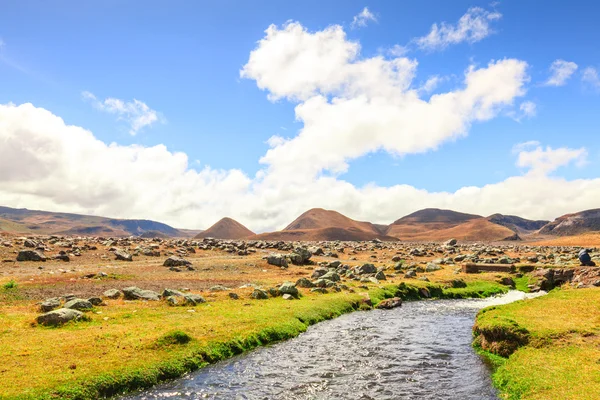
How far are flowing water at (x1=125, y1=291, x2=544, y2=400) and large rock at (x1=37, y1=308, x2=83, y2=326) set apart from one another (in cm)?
1085

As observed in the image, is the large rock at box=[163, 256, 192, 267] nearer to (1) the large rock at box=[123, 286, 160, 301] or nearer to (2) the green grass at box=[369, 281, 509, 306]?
(1) the large rock at box=[123, 286, 160, 301]

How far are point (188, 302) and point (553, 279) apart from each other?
49267mm

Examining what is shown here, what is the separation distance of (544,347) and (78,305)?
3107cm

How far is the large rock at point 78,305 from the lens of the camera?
1126 inches

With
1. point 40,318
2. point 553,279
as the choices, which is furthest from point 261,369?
point 553,279

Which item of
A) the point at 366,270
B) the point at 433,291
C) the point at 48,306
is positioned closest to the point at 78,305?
the point at 48,306

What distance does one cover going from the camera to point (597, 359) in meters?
18.5

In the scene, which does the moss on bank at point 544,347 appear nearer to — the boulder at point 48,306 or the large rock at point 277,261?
the boulder at point 48,306

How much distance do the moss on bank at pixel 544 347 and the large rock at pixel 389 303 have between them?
12241 millimetres

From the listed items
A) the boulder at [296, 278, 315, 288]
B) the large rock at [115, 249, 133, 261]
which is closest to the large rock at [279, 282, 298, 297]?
the boulder at [296, 278, 315, 288]

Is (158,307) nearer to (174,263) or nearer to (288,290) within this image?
(288,290)

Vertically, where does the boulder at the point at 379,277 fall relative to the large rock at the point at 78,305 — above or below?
below

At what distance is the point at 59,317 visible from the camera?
25.7 m

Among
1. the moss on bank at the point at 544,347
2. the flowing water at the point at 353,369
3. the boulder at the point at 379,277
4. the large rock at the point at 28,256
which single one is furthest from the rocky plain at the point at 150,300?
the moss on bank at the point at 544,347
